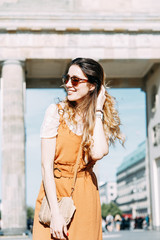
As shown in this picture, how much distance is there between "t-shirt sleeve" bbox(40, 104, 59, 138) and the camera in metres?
3.53

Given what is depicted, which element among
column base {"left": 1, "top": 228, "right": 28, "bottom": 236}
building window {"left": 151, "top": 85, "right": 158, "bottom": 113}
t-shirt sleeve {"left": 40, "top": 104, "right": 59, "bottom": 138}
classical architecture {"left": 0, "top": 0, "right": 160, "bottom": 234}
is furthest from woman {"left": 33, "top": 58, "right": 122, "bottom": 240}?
building window {"left": 151, "top": 85, "right": 158, "bottom": 113}

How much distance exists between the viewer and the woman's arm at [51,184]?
128 inches

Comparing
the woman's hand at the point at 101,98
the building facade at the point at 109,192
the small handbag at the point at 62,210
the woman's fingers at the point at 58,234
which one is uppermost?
the building facade at the point at 109,192

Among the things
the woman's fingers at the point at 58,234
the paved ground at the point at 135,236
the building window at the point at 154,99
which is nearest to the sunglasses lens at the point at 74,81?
the woman's fingers at the point at 58,234

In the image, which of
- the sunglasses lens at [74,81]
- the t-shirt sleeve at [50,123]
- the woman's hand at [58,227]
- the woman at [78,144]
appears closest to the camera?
the woman's hand at [58,227]

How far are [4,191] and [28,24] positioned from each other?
9.38 m

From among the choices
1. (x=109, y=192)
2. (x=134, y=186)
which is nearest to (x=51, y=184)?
(x=134, y=186)

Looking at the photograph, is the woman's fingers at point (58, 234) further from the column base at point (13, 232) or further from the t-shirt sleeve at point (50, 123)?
the column base at point (13, 232)

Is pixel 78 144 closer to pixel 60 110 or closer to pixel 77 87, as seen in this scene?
pixel 60 110

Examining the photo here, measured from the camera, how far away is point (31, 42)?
27906 mm

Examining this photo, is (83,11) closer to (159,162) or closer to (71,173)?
(159,162)

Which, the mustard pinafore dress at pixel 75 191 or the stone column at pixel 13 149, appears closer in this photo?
the mustard pinafore dress at pixel 75 191

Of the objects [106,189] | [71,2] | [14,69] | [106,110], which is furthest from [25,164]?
[106,189]

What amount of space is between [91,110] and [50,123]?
361mm
